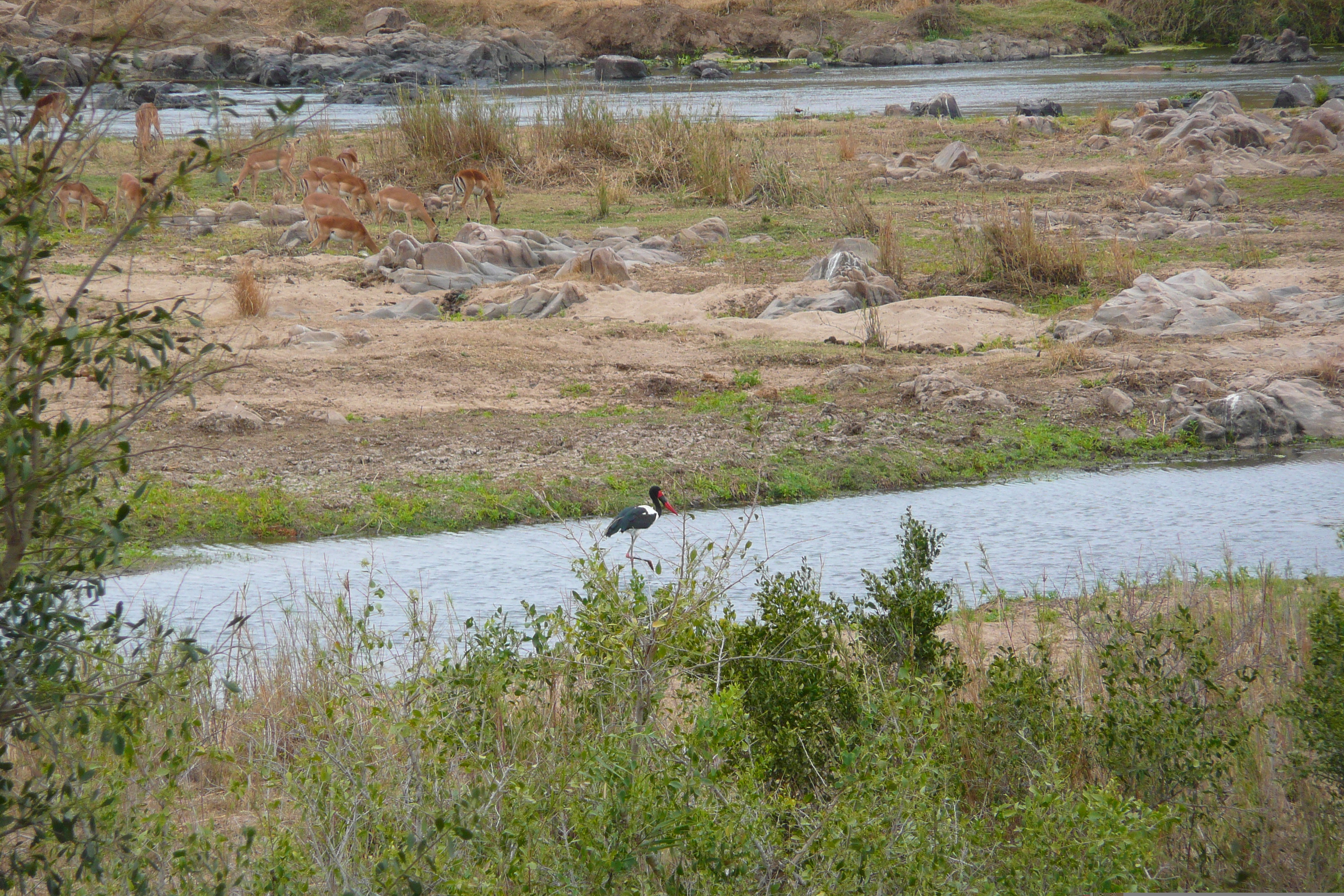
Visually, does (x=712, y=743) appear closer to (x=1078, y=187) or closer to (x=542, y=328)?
(x=542, y=328)

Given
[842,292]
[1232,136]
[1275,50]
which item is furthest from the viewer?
[1275,50]

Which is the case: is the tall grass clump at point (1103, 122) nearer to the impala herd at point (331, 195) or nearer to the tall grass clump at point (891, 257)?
the tall grass clump at point (891, 257)

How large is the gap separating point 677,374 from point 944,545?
146 inches

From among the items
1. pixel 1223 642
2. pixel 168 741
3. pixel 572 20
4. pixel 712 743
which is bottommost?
pixel 1223 642

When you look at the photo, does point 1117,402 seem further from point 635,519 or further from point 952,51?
point 952,51

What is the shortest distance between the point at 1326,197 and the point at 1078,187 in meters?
3.43

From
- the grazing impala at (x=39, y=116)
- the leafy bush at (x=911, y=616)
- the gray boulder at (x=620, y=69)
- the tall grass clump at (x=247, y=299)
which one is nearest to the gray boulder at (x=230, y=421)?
the tall grass clump at (x=247, y=299)

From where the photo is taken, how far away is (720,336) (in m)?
11.4

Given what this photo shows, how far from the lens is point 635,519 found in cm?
683

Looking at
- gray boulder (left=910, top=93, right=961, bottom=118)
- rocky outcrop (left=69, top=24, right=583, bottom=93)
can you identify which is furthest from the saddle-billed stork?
rocky outcrop (left=69, top=24, right=583, bottom=93)

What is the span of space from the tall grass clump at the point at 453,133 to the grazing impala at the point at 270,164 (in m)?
1.97

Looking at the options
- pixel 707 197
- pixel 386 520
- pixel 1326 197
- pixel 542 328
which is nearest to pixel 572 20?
pixel 707 197

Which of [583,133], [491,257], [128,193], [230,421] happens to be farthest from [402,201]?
[230,421]

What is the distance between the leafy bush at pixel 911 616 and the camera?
4.70m
